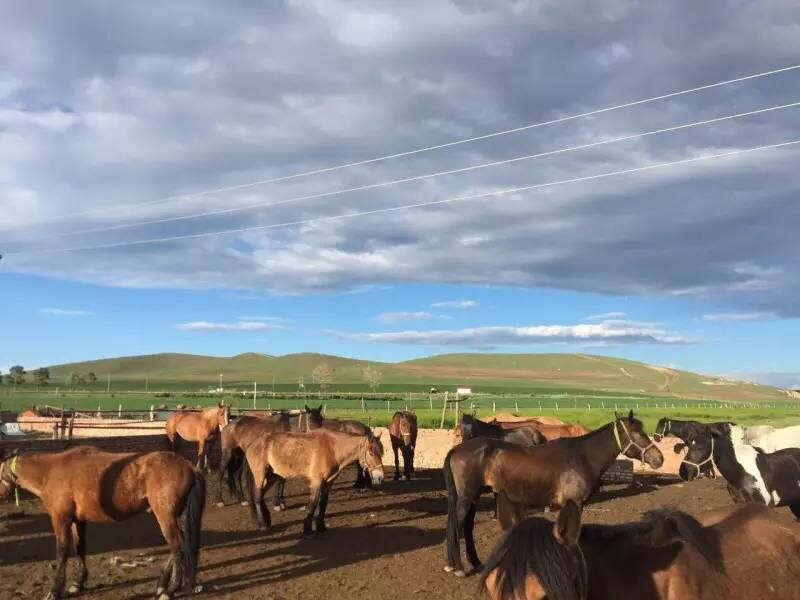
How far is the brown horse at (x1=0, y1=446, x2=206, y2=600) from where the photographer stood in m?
7.57

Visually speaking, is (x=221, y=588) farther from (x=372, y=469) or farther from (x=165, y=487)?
(x=372, y=469)

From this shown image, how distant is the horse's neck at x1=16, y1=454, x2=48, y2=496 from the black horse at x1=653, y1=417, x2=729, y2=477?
10.5 m

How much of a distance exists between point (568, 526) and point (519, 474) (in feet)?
23.2

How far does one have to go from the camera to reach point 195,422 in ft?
61.1

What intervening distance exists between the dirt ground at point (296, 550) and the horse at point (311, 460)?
51cm

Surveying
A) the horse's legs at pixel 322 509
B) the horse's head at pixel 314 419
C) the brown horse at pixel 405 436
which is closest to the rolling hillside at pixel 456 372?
the brown horse at pixel 405 436

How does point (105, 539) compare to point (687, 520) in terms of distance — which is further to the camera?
point (105, 539)

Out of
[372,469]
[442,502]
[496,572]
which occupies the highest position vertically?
[496,572]

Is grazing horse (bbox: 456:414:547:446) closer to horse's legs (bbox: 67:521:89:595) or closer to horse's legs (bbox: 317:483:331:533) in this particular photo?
horse's legs (bbox: 317:483:331:533)

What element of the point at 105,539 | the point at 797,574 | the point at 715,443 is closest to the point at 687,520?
the point at 797,574

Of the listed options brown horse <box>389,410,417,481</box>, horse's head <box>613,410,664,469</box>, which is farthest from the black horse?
brown horse <box>389,410,417,481</box>

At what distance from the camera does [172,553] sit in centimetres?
759

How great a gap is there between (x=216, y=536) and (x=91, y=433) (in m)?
21.0

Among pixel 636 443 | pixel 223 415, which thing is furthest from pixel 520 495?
pixel 223 415
